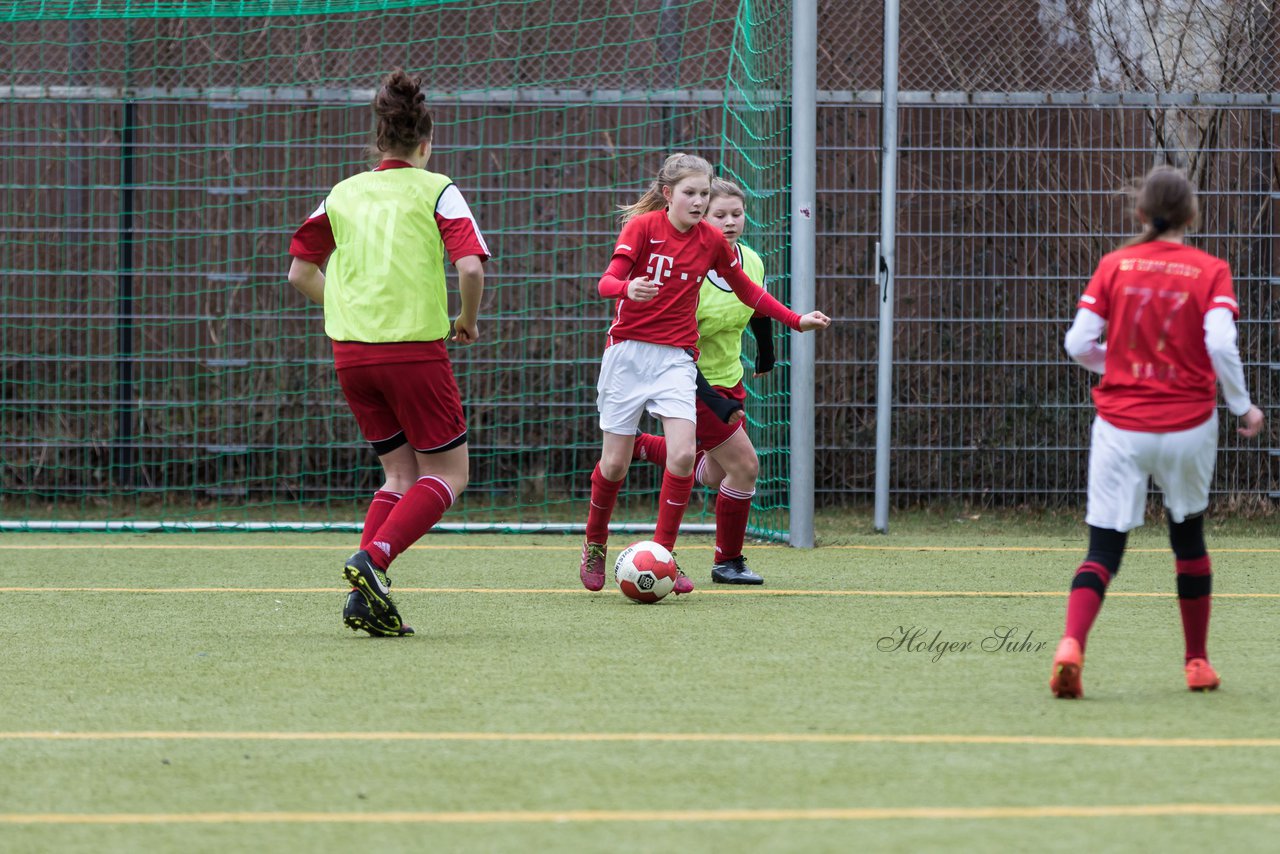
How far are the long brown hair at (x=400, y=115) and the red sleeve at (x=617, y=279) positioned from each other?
2.81 ft

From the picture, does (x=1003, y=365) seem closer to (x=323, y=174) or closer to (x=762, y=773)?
(x=323, y=174)

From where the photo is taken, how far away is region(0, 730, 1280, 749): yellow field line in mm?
3492

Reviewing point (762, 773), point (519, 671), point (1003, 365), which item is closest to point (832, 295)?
point (1003, 365)

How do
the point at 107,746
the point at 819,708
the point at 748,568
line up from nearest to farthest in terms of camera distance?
the point at 107,746 < the point at 819,708 < the point at 748,568

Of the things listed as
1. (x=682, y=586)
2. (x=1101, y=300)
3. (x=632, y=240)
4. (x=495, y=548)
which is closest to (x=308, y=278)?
(x=632, y=240)

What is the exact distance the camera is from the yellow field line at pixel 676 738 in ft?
11.5

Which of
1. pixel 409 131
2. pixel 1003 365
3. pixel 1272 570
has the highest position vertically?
pixel 409 131

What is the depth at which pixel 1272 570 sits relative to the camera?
694cm

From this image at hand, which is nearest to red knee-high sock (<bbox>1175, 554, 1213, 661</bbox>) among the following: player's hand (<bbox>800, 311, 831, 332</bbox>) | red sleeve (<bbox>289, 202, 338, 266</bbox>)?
player's hand (<bbox>800, 311, 831, 332</bbox>)

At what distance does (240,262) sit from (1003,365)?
423cm

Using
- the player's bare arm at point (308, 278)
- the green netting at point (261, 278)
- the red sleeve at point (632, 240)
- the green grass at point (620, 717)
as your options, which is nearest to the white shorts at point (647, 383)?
the red sleeve at point (632, 240)

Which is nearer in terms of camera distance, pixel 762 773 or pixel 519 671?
pixel 762 773

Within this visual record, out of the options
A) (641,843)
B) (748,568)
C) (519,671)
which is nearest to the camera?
(641,843)
